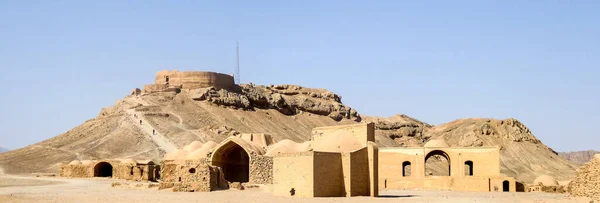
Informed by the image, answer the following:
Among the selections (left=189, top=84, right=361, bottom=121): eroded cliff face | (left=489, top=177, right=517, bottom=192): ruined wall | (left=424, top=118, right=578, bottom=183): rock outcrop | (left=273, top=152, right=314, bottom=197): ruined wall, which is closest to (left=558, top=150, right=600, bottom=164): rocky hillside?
(left=189, top=84, right=361, bottom=121): eroded cliff face

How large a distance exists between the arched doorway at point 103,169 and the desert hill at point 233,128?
6.31 metres

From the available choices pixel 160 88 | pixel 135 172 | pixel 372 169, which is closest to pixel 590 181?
pixel 372 169

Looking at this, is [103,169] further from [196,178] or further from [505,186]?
[505,186]

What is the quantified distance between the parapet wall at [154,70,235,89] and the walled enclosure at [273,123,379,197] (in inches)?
1751

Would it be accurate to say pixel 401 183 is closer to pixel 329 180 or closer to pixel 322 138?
pixel 322 138

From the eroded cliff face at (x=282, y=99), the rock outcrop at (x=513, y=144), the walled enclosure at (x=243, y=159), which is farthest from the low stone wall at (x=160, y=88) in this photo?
the walled enclosure at (x=243, y=159)

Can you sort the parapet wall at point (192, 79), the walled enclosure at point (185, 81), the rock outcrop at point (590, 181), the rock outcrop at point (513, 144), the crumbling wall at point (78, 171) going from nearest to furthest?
the rock outcrop at point (590, 181) → the crumbling wall at point (78, 171) → the rock outcrop at point (513, 144) → the walled enclosure at point (185, 81) → the parapet wall at point (192, 79)

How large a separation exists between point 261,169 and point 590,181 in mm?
14626

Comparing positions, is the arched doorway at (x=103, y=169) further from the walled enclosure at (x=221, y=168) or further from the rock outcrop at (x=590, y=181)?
the rock outcrop at (x=590, y=181)

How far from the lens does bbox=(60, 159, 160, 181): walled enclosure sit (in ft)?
122

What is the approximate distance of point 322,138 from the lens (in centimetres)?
3086

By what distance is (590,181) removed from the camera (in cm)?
2152

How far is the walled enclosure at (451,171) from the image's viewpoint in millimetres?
36938

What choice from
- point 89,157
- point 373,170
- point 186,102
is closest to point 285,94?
point 186,102
